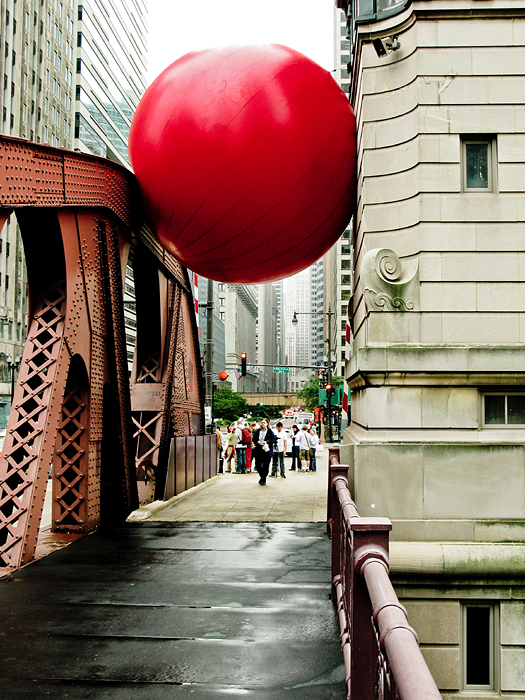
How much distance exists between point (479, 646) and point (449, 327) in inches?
132

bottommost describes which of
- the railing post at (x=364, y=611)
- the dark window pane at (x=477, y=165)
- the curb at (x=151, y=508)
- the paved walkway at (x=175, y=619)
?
the curb at (x=151, y=508)

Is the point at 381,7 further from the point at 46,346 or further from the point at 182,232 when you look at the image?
the point at 46,346

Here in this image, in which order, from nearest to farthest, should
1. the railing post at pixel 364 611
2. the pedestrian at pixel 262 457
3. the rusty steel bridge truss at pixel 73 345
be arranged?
the railing post at pixel 364 611, the rusty steel bridge truss at pixel 73 345, the pedestrian at pixel 262 457

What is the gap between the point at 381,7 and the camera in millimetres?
7746

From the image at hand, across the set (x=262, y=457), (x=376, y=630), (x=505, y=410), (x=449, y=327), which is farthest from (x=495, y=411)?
(x=262, y=457)

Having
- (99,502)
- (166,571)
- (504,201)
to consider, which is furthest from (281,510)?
(504,201)

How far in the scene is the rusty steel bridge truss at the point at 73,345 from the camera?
26.2 ft

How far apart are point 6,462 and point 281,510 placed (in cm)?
619

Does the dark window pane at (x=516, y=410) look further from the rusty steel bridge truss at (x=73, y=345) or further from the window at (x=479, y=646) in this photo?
the rusty steel bridge truss at (x=73, y=345)

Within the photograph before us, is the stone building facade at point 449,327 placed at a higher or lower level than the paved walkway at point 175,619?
higher

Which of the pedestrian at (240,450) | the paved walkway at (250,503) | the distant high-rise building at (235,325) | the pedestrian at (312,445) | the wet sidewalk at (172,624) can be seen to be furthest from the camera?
the distant high-rise building at (235,325)

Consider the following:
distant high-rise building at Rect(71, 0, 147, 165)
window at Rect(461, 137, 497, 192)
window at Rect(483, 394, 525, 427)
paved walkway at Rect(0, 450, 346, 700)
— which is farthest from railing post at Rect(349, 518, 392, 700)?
distant high-rise building at Rect(71, 0, 147, 165)

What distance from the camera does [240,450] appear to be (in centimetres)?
2322

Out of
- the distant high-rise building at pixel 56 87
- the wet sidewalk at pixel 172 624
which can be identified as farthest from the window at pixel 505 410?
the distant high-rise building at pixel 56 87
